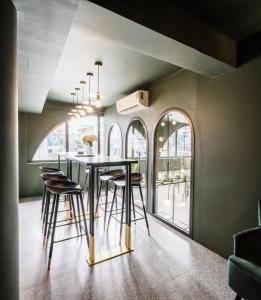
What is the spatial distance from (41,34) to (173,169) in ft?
9.17

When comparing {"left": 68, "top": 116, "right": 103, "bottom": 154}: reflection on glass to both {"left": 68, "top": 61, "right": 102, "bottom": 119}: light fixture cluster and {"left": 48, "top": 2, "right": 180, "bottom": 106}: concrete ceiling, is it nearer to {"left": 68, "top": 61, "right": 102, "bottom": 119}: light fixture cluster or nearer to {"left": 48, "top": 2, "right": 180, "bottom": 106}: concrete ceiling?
{"left": 68, "top": 61, "right": 102, "bottom": 119}: light fixture cluster

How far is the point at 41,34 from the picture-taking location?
5.01 ft

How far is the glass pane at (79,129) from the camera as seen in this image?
5.55m

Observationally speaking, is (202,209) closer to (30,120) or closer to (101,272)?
(101,272)

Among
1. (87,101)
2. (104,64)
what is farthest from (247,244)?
(87,101)

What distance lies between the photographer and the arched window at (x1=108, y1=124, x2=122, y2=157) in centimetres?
511

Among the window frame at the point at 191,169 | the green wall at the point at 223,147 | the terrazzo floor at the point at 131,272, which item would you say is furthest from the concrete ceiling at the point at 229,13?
the terrazzo floor at the point at 131,272

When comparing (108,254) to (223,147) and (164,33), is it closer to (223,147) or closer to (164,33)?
(223,147)

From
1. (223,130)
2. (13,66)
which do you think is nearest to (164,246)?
(223,130)

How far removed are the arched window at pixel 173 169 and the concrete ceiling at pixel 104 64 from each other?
0.86m

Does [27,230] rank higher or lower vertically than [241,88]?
lower

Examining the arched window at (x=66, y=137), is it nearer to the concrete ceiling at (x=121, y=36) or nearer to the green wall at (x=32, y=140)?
the green wall at (x=32, y=140)

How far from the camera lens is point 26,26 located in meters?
1.43

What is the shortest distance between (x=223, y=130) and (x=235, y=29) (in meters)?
1.09
